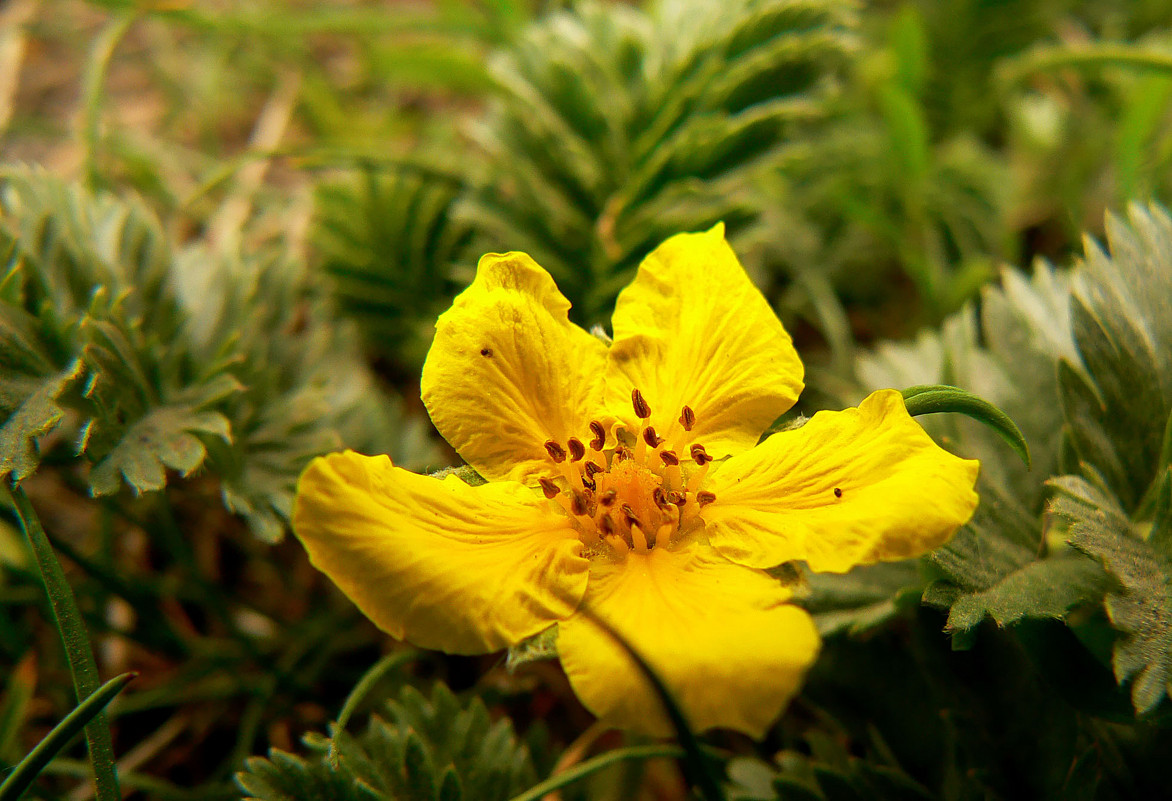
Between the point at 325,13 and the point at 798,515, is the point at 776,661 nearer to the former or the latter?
the point at 798,515

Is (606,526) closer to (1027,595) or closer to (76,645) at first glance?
(1027,595)

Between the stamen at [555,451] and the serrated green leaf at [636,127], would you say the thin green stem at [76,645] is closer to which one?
the stamen at [555,451]

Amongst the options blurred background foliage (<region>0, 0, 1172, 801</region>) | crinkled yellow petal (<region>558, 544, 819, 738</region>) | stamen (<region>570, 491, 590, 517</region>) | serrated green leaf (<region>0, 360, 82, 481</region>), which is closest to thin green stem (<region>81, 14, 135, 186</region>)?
blurred background foliage (<region>0, 0, 1172, 801</region>)

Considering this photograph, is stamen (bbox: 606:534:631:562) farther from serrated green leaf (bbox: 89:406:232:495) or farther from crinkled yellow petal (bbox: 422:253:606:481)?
serrated green leaf (bbox: 89:406:232:495)

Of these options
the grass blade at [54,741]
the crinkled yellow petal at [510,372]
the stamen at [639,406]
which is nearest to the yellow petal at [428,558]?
the crinkled yellow petal at [510,372]

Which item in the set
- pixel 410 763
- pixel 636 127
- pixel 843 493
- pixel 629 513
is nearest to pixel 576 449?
pixel 629 513

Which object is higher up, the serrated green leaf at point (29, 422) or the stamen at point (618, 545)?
the serrated green leaf at point (29, 422)

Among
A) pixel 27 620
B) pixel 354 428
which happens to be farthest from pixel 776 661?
pixel 27 620
